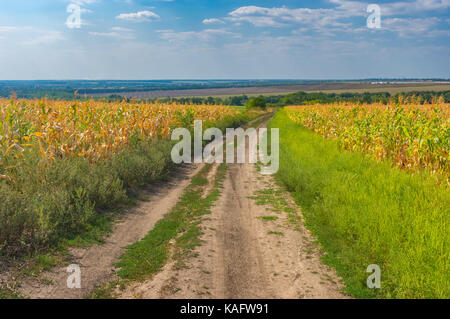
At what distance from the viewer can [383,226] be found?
5633mm

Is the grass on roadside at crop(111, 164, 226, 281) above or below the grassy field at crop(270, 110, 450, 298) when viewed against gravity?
below

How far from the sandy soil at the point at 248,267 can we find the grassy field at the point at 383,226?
1.38ft

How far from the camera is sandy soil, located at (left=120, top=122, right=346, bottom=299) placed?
4.80 m

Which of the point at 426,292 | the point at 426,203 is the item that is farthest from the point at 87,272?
the point at 426,203

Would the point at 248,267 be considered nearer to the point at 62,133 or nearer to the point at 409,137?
the point at 409,137

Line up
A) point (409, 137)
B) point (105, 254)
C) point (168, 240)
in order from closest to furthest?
point (105, 254), point (168, 240), point (409, 137)

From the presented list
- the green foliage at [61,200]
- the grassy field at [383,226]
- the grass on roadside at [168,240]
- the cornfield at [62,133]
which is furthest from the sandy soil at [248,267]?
the cornfield at [62,133]

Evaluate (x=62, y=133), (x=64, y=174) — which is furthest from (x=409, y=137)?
(x=62, y=133)

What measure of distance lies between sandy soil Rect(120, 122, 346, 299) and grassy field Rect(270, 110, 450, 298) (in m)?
0.42

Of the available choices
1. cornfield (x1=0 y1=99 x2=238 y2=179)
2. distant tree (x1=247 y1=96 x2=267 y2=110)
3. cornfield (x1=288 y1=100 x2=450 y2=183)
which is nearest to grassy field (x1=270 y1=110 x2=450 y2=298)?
cornfield (x1=288 y1=100 x2=450 y2=183)

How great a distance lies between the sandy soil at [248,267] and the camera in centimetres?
480

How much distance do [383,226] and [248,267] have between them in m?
2.40

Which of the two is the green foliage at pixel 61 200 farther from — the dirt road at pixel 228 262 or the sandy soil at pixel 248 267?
the sandy soil at pixel 248 267

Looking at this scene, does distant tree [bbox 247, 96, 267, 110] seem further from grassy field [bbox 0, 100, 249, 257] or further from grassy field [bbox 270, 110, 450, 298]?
grassy field [bbox 270, 110, 450, 298]
